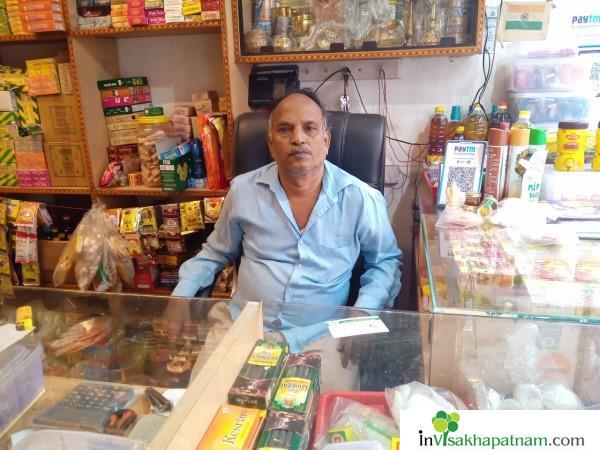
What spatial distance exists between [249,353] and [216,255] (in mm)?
831

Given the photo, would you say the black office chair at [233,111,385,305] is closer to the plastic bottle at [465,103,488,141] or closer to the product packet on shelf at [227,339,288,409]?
the plastic bottle at [465,103,488,141]

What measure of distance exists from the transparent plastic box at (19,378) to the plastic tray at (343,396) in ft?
1.79

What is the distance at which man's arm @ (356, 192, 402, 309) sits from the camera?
4.83 feet

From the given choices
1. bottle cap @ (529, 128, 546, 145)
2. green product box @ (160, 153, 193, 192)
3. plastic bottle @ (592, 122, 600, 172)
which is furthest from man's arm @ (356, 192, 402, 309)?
green product box @ (160, 153, 193, 192)

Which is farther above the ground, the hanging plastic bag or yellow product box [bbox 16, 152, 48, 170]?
yellow product box [bbox 16, 152, 48, 170]

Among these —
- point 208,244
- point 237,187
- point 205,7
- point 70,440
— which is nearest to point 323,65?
point 205,7

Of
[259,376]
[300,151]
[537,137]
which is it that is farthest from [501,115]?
[259,376]

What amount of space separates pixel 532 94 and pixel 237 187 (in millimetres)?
1205

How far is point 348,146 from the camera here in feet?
5.25

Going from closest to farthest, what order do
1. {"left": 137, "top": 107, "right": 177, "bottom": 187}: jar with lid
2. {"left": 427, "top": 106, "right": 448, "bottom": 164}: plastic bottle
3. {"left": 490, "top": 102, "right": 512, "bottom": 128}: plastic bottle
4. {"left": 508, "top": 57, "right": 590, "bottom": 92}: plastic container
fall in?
{"left": 508, "top": 57, "right": 590, "bottom": 92}: plastic container → {"left": 490, "top": 102, "right": 512, "bottom": 128}: plastic bottle → {"left": 427, "top": 106, "right": 448, "bottom": 164}: plastic bottle → {"left": 137, "top": 107, "right": 177, "bottom": 187}: jar with lid

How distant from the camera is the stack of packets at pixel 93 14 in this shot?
6.86 ft

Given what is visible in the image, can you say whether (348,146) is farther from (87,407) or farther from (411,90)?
(87,407)

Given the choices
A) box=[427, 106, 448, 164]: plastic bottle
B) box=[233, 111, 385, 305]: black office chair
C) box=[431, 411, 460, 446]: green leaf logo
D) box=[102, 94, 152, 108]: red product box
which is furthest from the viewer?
box=[102, 94, 152, 108]: red product box

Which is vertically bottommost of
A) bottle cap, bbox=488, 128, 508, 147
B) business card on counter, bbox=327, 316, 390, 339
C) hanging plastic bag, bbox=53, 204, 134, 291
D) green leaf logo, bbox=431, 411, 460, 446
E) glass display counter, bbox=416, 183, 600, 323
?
hanging plastic bag, bbox=53, 204, 134, 291
